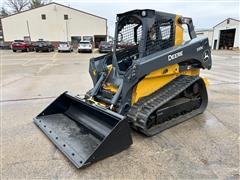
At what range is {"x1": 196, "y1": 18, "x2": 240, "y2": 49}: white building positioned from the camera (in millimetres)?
31867

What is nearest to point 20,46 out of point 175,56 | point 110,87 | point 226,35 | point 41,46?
point 41,46

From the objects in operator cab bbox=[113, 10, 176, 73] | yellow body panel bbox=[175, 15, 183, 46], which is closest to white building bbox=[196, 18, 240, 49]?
yellow body panel bbox=[175, 15, 183, 46]

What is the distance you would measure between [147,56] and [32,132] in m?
2.36

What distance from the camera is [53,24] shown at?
101 ft

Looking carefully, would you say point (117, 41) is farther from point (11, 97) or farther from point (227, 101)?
point (11, 97)

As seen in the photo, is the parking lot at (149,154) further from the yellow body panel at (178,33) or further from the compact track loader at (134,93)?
the yellow body panel at (178,33)

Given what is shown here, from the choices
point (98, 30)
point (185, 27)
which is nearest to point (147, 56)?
point (185, 27)

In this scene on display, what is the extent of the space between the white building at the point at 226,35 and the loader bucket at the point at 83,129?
1307 inches

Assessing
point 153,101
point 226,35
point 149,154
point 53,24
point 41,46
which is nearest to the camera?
point 149,154

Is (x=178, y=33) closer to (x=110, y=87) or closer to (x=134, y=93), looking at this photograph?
(x=134, y=93)

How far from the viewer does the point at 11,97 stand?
18.2ft

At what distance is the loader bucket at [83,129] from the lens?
2523 mm

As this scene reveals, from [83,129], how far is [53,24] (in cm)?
3110

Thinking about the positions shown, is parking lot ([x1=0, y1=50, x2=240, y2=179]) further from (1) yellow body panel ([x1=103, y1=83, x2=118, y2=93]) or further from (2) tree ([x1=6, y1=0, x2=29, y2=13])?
(2) tree ([x1=6, y1=0, x2=29, y2=13])
